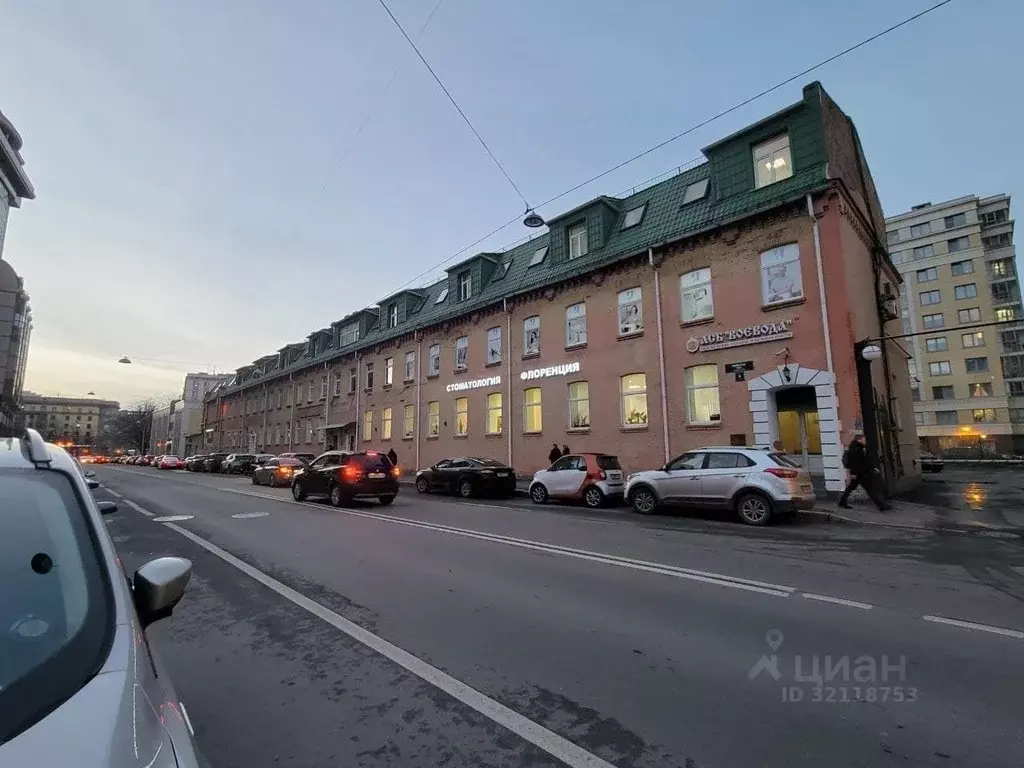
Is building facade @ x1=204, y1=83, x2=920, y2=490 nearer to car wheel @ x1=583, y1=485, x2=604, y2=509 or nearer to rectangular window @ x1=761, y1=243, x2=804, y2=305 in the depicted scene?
rectangular window @ x1=761, y1=243, x2=804, y2=305

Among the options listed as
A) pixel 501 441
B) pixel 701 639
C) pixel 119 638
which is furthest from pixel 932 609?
pixel 501 441

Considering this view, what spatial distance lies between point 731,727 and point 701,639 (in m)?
1.45

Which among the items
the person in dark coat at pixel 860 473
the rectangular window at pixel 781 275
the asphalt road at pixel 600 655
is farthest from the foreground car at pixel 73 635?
the rectangular window at pixel 781 275

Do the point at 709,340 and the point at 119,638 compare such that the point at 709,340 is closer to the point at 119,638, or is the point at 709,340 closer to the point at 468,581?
the point at 468,581

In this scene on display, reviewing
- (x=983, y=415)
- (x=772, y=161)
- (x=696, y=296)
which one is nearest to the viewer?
(x=772, y=161)

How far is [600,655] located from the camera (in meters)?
4.25

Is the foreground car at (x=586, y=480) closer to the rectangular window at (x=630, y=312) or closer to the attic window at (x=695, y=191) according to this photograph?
the rectangular window at (x=630, y=312)

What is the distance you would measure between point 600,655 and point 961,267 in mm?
79245

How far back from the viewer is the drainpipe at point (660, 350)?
698 inches

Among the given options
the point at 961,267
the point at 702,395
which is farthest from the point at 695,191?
the point at 961,267

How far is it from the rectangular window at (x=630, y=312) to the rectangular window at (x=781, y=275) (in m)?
4.30

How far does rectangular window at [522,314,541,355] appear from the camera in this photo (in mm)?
22891

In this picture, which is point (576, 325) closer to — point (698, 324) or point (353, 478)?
point (698, 324)

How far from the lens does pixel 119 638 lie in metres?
1.83
